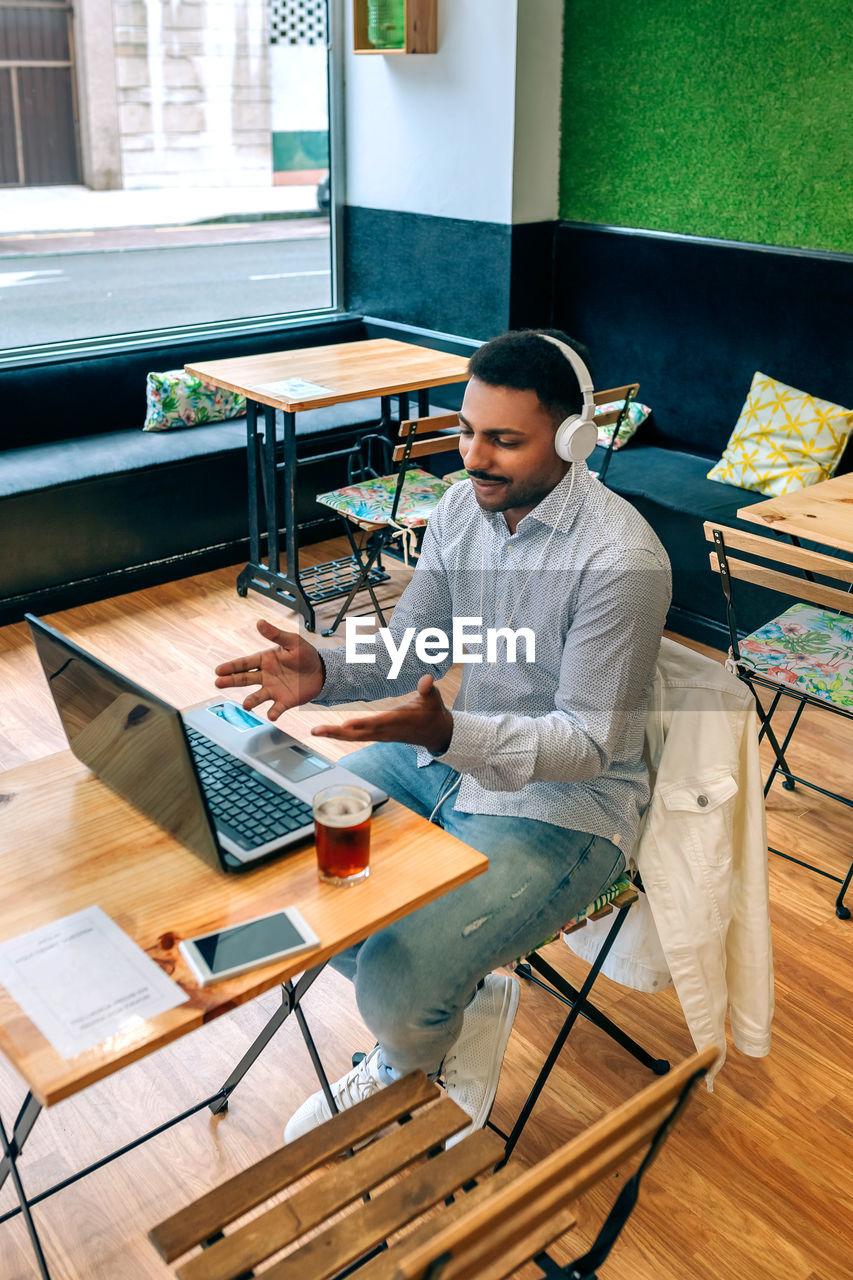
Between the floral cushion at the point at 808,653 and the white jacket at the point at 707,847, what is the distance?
916 mm

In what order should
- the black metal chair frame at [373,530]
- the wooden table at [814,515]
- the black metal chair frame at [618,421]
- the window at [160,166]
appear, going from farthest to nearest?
1. the window at [160,166]
2. the black metal chair frame at [618,421]
3. the black metal chair frame at [373,530]
4. the wooden table at [814,515]

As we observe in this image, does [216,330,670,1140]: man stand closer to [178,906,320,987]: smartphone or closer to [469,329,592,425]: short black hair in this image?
[469,329,592,425]: short black hair

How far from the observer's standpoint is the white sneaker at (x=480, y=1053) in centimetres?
185

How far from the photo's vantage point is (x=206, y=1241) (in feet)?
4.49

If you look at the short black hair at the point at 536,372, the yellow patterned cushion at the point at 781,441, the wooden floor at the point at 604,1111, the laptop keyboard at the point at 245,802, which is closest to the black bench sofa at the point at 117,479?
the yellow patterned cushion at the point at 781,441

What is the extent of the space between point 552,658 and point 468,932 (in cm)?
48

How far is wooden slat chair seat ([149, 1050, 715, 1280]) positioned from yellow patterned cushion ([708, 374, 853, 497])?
120 inches

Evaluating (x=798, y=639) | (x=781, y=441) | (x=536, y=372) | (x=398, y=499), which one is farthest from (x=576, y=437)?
(x=781, y=441)

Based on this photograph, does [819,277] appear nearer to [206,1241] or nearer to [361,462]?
[361,462]

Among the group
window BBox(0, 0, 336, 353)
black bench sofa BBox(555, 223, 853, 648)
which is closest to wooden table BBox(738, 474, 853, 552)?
black bench sofa BBox(555, 223, 853, 648)

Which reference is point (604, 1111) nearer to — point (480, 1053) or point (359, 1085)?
point (480, 1053)

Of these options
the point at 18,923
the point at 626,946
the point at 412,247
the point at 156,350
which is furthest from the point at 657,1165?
the point at 412,247

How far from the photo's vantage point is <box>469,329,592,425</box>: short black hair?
6.10ft

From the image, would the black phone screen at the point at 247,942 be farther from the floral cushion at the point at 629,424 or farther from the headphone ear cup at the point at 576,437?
the floral cushion at the point at 629,424
